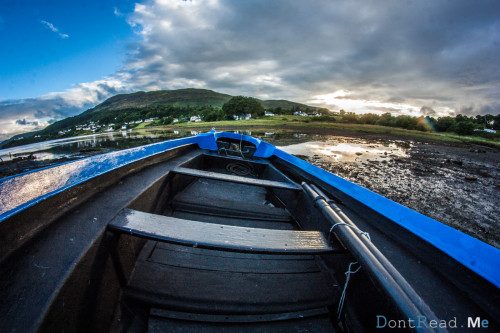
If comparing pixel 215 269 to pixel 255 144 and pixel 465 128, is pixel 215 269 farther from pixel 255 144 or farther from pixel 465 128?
pixel 465 128

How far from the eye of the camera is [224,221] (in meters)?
2.60

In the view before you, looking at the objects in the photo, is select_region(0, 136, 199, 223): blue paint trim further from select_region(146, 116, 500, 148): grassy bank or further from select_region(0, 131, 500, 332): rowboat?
select_region(146, 116, 500, 148): grassy bank

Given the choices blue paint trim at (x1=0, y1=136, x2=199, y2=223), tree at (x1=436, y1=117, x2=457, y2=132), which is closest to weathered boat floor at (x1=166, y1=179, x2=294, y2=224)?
blue paint trim at (x1=0, y1=136, x2=199, y2=223)

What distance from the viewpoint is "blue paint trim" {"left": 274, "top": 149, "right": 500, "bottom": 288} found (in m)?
1.20

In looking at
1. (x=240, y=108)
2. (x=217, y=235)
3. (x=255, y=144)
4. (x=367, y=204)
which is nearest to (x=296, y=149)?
(x=255, y=144)

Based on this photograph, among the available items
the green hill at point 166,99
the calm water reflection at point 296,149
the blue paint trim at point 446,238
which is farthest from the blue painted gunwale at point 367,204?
the green hill at point 166,99

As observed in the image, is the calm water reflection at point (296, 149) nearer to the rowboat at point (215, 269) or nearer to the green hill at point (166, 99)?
the rowboat at point (215, 269)

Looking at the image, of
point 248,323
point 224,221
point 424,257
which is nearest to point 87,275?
point 248,323

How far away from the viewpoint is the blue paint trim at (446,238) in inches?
47.1

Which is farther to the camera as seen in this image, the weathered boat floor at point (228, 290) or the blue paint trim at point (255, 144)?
the blue paint trim at point (255, 144)

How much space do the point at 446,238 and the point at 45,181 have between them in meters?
3.32

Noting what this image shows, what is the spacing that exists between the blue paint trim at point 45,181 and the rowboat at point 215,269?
0.01m

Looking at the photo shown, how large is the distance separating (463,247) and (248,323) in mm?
1631

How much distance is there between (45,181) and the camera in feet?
5.38
